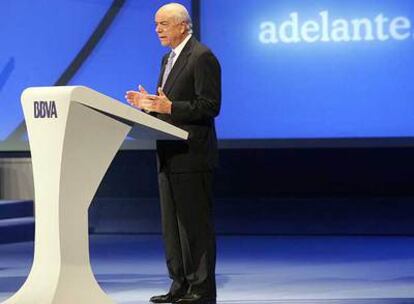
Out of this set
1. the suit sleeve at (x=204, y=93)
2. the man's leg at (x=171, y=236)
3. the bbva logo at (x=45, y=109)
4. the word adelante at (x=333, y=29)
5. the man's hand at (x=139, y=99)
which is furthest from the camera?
the word adelante at (x=333, y=29)

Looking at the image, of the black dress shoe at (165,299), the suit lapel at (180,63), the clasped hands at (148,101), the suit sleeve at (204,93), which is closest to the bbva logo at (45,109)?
the clasped hands at (148,101)

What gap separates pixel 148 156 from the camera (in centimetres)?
821

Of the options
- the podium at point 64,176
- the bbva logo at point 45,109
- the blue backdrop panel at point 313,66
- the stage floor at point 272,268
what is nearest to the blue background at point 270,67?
the blue backdrop panel at point 313,66

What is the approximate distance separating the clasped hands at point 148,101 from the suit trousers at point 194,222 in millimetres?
438

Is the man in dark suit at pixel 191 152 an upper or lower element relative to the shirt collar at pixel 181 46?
lower

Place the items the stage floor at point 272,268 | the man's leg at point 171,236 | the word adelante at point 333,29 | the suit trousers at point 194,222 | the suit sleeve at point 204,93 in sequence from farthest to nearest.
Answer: the word adelante at point 333,29
the stage floor at point 272,268
the man's leg at point 171,236
the suit trousers at point 194,222
the suit sleeve at point 204,93

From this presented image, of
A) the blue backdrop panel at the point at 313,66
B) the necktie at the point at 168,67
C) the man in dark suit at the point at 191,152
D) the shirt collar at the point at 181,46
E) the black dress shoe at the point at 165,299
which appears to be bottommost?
the black dress shoe at the point at 165,299

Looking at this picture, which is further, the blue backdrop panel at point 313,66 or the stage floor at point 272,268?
the blue backdrop panel at point 313,66

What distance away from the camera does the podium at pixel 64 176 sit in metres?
3.39

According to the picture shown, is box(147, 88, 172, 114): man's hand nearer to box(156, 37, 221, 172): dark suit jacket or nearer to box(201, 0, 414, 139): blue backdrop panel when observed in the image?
box(156, 37, 221, 172): dark suit jacket

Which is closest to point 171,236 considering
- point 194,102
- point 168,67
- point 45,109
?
point 194,102

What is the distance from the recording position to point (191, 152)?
4309 mm

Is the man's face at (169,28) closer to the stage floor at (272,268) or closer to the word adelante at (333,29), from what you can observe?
the stage floor at (272,268)

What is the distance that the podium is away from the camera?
339 centimetres
